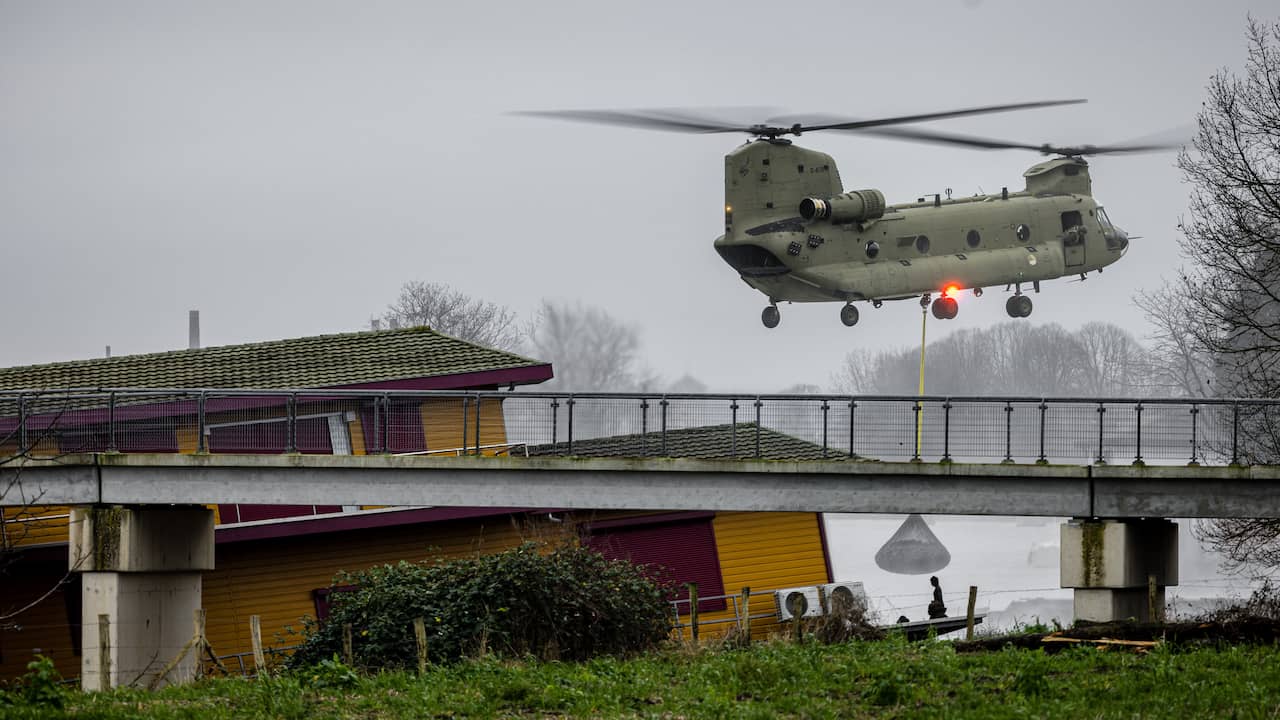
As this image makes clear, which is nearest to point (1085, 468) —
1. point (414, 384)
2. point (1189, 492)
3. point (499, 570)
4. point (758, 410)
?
point (1189, 492)

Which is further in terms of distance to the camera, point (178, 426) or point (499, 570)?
point (178, 426)

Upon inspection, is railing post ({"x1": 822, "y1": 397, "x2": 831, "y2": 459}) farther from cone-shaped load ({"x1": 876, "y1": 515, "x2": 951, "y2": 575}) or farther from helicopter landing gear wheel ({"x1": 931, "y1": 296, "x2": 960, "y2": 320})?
cone-shaped load ({"x1": 876, "y1": 515, "x2": 951, "y2": 575})

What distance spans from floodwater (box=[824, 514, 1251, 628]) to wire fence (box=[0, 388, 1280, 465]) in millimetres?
45044

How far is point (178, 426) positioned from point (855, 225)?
68.7ft

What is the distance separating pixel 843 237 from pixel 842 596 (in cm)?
1586

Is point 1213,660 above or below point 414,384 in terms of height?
below

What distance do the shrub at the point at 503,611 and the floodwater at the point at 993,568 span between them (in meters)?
48.1

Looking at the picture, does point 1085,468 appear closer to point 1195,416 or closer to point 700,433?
point 1195,416

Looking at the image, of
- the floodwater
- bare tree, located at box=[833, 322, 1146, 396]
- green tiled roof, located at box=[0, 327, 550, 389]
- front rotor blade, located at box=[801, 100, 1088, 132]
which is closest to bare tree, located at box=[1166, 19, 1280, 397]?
front rotor blade, located at box=[801, 100, 1088, 132]

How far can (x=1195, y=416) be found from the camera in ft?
97.7

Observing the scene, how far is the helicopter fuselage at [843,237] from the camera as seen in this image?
4512cm

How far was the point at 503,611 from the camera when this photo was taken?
27.0 meters

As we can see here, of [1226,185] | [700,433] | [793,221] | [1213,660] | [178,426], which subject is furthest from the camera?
[793,221]

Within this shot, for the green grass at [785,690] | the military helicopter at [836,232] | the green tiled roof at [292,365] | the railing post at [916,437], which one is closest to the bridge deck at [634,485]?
the railing post at [916,437]
